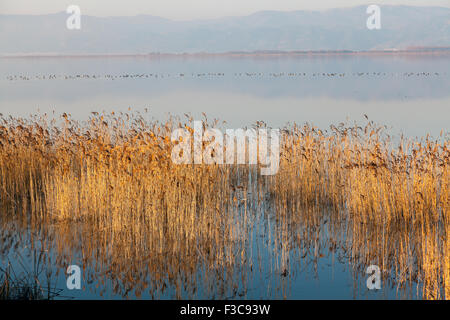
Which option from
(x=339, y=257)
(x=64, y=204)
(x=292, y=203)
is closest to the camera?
(x=339, y=257)

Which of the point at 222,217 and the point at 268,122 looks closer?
the point at 222,217

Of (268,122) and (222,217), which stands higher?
(268,122)

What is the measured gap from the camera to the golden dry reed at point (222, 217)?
607cm

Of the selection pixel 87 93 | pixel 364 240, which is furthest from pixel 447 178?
pixel 87 93

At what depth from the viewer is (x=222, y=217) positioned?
7.53 metres

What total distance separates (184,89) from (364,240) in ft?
91.6

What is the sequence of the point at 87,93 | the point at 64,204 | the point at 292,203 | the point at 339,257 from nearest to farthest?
the point at 339,257 → the point at 64,204 → the point at 292,203 → the point at 87,93

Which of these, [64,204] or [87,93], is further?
[87,93]

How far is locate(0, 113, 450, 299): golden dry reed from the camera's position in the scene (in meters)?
6.07

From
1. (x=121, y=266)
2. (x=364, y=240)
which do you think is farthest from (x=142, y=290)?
(x=364, y=240)
